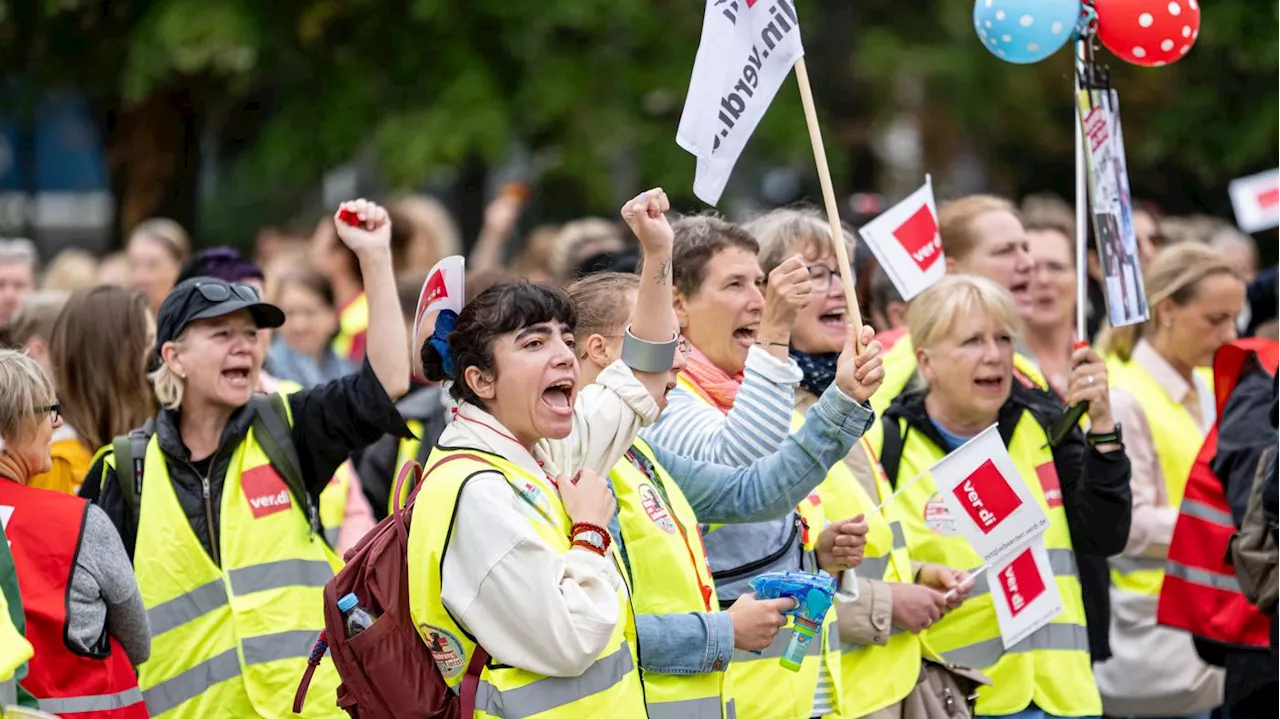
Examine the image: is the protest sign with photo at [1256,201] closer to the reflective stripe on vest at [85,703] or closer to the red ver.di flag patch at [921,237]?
the red ver.di flag patch at [921,237]

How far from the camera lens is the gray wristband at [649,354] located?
5.01 meters

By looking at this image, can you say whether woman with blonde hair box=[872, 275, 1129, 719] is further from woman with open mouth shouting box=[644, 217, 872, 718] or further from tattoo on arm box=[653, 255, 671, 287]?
tattoo on arm box=[653, 255, 671, 287]

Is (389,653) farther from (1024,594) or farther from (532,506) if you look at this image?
(1024,594)

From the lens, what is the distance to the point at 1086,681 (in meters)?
6.41

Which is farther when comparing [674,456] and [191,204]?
[191,204]

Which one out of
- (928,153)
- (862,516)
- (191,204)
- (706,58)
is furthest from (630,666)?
(928,153)

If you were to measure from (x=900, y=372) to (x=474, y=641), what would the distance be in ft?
8.84

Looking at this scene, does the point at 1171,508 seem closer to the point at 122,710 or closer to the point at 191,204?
the point at 122,710

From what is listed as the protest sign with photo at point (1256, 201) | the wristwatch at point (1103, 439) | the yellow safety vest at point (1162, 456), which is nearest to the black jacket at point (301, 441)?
the wristwatch at point (1103, 439)

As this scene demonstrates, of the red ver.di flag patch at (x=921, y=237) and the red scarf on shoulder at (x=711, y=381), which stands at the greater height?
the red ver.di flag patch at (x=921, y=237)

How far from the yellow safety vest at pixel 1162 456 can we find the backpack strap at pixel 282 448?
3.53 metres

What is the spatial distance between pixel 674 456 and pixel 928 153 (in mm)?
17328

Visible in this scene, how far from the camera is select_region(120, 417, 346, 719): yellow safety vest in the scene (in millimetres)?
5832

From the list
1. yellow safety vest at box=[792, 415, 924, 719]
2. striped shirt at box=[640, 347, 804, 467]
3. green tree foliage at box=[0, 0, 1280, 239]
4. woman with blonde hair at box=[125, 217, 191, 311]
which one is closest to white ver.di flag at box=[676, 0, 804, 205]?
striped shirt at box=[640, 347, 804, 467]
